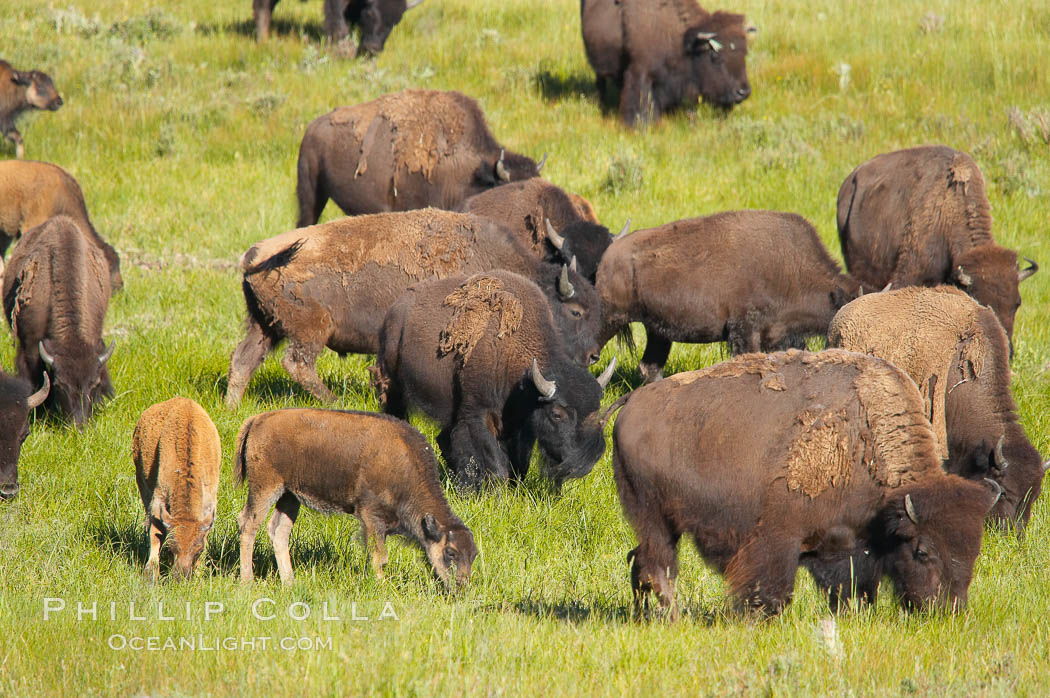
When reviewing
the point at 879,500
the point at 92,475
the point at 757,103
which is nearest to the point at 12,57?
the point at 757,103

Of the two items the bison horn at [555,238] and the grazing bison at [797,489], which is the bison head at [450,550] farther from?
the bison horn at [555,238]

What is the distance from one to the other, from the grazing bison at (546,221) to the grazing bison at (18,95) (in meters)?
7.97

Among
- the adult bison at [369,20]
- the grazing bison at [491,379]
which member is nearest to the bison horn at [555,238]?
the grazing bison at [491,379]

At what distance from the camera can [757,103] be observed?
17.7 meters

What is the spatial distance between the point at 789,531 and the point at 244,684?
2.40 meters

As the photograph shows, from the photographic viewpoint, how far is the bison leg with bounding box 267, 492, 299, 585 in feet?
19.9

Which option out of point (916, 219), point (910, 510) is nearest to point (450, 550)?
point (910, 510)

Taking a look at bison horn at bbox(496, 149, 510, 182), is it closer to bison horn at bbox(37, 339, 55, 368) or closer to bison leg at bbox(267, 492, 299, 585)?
bison horn at bbox(37, 339, 55, 368)

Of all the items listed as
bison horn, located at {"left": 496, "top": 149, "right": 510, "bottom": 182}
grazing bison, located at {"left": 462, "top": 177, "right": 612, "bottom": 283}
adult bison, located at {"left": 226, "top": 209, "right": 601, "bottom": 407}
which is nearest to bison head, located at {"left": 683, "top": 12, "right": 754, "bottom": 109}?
bison horn, located at {"left": 496, "top": 149, "right": 510, "bottom": 182}

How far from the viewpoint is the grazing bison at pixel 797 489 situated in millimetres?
5109

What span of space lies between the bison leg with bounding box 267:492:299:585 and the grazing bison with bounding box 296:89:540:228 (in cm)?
609

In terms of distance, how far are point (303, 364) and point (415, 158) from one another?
381cm

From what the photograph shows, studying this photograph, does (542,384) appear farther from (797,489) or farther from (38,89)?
(38,89)

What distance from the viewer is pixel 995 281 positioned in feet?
29.8
